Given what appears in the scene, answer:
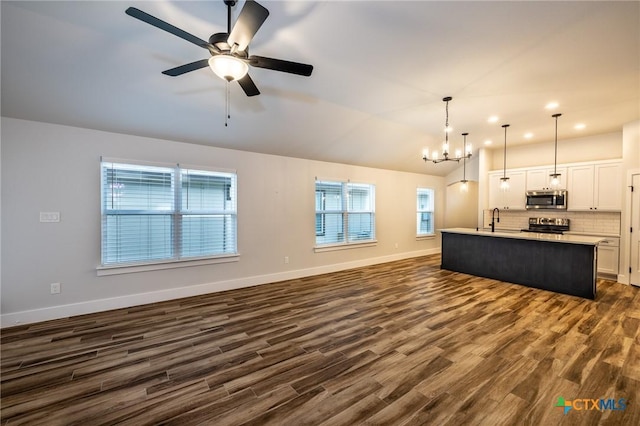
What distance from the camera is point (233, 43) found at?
1.97 m

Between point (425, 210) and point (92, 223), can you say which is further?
point (425, 210)

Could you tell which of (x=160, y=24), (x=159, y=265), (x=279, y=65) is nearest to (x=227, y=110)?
(x=279, y=65)

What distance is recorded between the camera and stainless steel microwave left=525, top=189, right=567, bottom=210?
5953 millimetres

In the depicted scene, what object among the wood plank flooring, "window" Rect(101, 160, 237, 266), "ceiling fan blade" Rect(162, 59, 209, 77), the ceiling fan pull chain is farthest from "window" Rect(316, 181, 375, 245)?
"ceiling fan blade" Rect(162, 59, 209, 77)

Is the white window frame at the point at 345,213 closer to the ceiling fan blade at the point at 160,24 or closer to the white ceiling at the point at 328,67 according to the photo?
the white ceiling at the point at 328,67

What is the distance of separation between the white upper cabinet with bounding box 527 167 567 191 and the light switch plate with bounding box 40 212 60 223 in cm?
871

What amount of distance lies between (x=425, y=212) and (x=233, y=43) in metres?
7.43

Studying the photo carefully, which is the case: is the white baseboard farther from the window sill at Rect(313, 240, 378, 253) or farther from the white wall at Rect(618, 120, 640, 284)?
the white wall at Rect(618, 120, 640, 284)

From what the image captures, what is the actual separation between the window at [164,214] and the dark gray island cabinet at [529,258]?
4.67 m

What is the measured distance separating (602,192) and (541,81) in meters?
3.62

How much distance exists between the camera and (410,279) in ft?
18.0

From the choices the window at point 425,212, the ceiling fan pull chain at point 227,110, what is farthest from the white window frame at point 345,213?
the ceiling fan pull chain at point 227,110

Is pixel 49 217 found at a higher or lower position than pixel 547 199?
lower

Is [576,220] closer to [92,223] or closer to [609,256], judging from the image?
[609,256]
